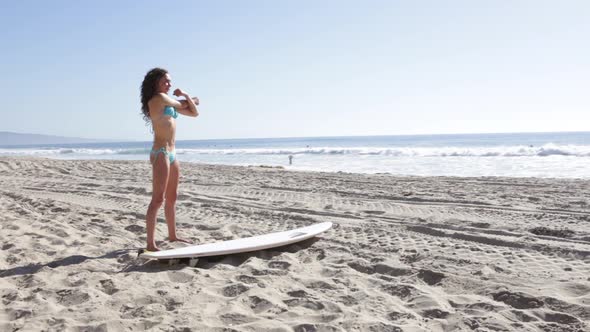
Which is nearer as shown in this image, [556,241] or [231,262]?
[231,262]

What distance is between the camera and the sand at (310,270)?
2.96 m

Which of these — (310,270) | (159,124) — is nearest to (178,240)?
(159,124)

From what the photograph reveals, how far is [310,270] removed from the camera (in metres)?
4.11

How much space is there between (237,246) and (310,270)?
898 millimetres

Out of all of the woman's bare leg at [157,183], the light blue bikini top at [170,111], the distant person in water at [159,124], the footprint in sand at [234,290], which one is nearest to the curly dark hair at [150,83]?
the distant person in water at [159,124]

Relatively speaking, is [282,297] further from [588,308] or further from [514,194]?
[514,194]

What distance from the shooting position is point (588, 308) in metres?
3.08

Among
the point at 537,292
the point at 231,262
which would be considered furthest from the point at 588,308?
the point at 231,262

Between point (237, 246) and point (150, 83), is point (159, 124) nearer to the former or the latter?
point (150, 83)

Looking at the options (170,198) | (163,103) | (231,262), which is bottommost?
(231,262)

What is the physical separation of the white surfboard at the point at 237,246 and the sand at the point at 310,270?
10cm

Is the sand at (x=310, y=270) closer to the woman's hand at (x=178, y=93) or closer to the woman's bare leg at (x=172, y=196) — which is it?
the woman's bare leg at (x=172, y=196)

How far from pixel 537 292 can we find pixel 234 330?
2372mm

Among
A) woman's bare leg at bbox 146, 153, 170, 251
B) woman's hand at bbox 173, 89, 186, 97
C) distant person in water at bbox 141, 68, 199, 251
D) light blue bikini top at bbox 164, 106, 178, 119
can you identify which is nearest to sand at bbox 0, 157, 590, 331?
woman's bare leg at bbox 146, 153, 170, 251
